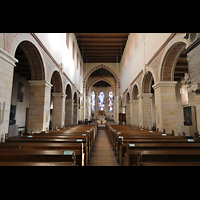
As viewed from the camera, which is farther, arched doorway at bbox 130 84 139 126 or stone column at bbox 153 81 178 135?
arched doorway at bbox 130 84 139 126

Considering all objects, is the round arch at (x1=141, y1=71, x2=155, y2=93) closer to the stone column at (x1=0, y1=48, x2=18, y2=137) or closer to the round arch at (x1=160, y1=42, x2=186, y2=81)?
the round arch at (x1=160, y1=42, x2=186, y2=81)

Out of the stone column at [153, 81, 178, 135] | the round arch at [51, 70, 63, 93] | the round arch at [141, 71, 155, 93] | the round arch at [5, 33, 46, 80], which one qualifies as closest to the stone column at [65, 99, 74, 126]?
the round arch at [51, 70, 63, 93]

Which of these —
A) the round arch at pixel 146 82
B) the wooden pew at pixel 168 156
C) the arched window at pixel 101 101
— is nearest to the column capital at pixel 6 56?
the wooden pew at pixel 168 156

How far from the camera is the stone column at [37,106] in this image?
683 cm

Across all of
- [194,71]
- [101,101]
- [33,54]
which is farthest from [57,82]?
[101,101]

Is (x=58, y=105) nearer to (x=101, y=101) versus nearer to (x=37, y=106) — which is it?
(x=37, y=106)

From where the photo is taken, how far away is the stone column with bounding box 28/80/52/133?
6.83 m

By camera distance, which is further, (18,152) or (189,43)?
(189,43)

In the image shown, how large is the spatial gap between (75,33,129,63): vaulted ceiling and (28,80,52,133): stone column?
877 centimetres
